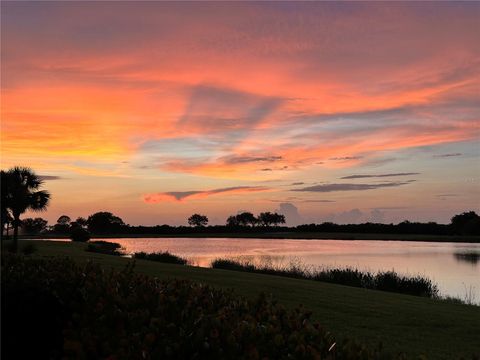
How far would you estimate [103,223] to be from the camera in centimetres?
14762

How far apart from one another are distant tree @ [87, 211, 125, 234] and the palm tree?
106002 millimetres

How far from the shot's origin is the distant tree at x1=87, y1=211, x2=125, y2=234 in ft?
483

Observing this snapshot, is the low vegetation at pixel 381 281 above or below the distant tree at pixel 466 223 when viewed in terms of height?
below

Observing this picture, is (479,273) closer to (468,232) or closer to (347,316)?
(347,316)

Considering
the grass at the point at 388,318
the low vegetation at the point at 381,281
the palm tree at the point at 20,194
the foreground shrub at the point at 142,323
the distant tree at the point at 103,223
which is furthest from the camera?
the distant tree at the point at 103,223

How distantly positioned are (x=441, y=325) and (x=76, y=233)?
71.3 m

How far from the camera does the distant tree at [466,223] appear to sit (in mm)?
94375

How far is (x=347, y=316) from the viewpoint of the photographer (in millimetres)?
12836

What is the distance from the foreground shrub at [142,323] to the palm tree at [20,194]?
35.0 metres

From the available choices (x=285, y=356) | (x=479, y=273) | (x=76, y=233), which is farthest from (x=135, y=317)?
(x=76, y=233)

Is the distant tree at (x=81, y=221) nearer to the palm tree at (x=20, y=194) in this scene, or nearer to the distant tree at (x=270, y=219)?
the distant tree at (x=270, y=219)

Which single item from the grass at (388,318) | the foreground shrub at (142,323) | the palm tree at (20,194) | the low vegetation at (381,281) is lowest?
the low vegetation at (381,281)

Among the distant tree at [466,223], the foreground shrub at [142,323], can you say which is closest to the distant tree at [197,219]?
the distant tree at [466,223]

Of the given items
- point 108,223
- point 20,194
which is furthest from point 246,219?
point 20,194
